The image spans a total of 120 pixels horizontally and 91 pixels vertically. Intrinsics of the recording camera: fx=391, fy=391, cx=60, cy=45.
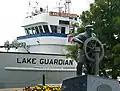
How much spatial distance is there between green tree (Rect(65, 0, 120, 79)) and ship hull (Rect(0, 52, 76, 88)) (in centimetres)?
683

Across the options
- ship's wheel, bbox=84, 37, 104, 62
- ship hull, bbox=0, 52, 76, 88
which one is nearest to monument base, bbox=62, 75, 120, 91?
ship's wheel, bbox=84, 37, 104, 62

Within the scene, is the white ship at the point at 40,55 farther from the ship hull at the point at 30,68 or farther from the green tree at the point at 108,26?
the green tree at the point at 108,26

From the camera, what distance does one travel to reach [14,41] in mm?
30141

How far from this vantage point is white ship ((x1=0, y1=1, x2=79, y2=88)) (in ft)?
79.2

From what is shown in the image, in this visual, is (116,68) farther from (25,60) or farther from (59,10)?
(59,10)

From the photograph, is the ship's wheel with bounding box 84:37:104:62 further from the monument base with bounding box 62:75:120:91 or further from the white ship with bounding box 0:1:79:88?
the white ship with bounding box 0:1:79:88

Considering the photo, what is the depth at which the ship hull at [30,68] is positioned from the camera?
78.7 ft

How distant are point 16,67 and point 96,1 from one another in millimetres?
8288

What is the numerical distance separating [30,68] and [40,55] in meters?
1.05

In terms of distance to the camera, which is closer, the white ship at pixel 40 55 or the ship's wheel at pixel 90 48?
the ship's wheel at pixel 90 48

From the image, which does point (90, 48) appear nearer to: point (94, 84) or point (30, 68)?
point (94, 84)

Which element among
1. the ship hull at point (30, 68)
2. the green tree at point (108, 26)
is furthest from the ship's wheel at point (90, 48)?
the ship hull at point (30, 68)

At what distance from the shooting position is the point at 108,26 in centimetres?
1744

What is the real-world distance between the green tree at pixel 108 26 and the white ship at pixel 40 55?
22.5 feet
